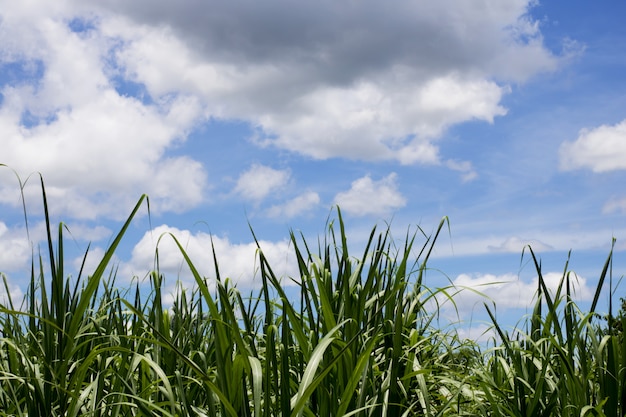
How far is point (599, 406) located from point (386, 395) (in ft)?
2.40

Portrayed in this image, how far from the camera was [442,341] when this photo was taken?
124 inches

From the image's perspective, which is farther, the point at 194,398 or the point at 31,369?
the point at 194,398

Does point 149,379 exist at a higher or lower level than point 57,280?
lower

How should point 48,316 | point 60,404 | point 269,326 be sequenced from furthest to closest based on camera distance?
point 48,316 < point 60,404 < point 269,326

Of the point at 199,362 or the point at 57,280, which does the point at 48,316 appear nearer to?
the point at 57,280

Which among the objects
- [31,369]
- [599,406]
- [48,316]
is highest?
[48,316]

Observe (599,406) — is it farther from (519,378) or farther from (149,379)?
(149,379)

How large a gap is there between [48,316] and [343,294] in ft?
3.39

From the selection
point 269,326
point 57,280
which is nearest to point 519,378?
point 269,326

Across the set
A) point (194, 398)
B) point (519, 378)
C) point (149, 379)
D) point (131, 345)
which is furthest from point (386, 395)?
point (131, 345)

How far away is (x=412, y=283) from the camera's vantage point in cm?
275

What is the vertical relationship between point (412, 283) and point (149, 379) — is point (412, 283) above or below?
above

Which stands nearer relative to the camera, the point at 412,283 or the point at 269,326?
the point at 269,326

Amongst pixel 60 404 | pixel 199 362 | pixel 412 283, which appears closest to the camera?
pixel 60 404
